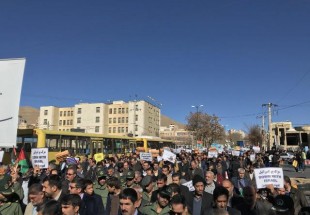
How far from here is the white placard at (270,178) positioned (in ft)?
22.5

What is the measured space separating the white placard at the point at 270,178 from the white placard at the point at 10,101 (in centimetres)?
539

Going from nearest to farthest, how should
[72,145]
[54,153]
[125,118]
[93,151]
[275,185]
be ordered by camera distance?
[275,185] < [54,153] < [72,145] < [93,151] < [125,118]

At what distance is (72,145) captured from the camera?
22734 mm

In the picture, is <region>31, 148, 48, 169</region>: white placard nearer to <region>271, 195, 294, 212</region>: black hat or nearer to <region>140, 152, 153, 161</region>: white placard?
<region>140, 152, 153, 161</region>: white placard

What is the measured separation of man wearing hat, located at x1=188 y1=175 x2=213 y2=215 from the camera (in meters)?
5.84

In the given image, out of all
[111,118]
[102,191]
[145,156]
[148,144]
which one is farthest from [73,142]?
[111,118]

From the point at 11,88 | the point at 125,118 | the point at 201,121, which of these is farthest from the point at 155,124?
the point at 11,88

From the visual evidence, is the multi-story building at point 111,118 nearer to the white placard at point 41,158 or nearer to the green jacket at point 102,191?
the white placard at point 41,158

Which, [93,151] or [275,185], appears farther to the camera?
[93,151]

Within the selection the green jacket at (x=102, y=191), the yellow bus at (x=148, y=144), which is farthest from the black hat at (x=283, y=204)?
the yellow bus at (x=148, y=144)

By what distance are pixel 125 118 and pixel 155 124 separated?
15295 millimetres

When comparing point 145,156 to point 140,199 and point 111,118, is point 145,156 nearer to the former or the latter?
point 140,199

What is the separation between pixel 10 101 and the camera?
752 centimetres

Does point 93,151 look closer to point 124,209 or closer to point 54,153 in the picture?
point 54,153
